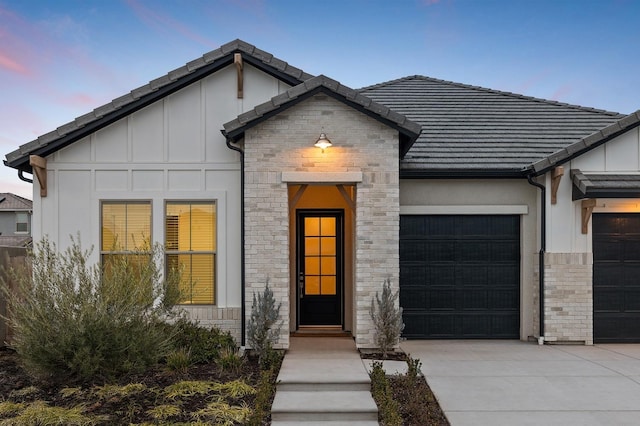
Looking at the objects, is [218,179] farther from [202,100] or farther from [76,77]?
[76,77]

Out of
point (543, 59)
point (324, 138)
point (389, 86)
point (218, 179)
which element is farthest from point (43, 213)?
point (543, 59)

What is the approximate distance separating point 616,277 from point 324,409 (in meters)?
6.47

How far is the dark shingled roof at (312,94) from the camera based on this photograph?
7492 millimetres

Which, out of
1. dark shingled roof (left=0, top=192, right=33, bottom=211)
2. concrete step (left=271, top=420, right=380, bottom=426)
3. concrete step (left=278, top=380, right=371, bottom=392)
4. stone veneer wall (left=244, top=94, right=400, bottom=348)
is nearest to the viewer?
concrete step (left=271, top=420, right=380, bottom=426)

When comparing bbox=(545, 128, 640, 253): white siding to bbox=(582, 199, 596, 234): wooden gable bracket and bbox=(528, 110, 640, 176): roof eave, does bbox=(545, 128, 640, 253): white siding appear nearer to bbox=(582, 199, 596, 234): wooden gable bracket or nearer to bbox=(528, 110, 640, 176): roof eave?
bbox=(582, 199, 596, 234): wooden gable bracket

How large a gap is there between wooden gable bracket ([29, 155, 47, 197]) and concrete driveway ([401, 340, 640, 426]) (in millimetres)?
6843

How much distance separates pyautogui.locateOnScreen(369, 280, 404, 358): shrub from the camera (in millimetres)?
7461

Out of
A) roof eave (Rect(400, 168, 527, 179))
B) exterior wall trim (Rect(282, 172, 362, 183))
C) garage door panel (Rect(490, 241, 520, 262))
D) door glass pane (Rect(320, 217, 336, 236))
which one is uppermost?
roof eave (Rect(400, 168, 527, 179))

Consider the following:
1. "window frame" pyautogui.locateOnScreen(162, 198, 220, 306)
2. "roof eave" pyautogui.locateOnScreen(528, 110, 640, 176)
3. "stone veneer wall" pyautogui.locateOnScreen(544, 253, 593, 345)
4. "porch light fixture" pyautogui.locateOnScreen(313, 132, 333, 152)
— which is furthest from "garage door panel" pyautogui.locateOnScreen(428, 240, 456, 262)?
"window frame" pyautogui.locateOnScreen(162, 198, 220, 306)

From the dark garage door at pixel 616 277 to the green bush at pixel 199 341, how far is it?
6605mm

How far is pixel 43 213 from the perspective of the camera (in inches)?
324

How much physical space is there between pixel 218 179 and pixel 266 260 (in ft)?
5.65

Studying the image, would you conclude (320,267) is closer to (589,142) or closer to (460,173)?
(460,173)

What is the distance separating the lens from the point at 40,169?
8.08 m
